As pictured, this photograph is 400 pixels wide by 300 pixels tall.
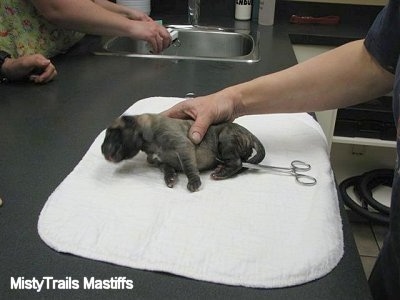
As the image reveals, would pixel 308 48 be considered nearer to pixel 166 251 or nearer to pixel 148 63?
pixel 148 63

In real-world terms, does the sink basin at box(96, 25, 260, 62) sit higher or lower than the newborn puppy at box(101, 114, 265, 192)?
lower

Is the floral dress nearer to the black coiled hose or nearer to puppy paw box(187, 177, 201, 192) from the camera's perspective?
puppy paw box(187, 177, 201, 192)

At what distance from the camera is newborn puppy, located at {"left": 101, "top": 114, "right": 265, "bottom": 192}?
2.05ft

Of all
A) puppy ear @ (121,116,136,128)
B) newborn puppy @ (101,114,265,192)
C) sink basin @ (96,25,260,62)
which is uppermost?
puppy ear @ (121,116,136,128)

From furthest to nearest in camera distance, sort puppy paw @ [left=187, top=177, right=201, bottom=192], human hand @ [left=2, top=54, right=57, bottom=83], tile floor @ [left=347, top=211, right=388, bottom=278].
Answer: tile floor @ [left=347, top=211, right=388, bottom=278]
human hand @ [left=2, top=54, right=57, bottom=83]
puppy paw @ [left=187, top=177, right=201, bottom=192]

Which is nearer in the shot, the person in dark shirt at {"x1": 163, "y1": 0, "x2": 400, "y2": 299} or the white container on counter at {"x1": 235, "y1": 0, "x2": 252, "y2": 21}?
the person in dark shirt at {"x1": 163, "y1": 0, "x2": 400, "y2": 299}

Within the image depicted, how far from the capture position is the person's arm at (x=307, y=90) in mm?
708

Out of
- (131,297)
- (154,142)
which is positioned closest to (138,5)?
(154,142)

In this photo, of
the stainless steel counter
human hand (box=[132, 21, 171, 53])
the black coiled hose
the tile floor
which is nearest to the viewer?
the stainless steel counter

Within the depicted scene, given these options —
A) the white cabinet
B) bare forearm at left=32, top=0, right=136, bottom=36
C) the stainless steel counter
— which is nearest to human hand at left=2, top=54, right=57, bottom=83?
the stainless steel counter

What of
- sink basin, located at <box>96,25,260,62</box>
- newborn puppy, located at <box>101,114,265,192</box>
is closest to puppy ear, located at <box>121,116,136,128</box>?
newborn puppy, located at <box>101,114,265,192</box>

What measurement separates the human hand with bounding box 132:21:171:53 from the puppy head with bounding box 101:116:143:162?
72 cm

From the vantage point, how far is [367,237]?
177 centimetres

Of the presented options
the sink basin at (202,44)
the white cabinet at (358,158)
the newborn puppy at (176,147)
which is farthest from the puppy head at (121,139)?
the white cabinet at (358,158)
